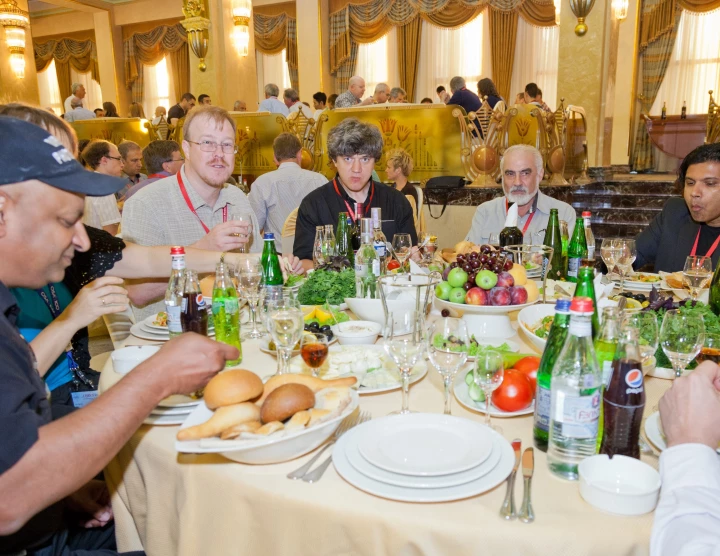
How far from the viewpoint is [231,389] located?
1.13 metres

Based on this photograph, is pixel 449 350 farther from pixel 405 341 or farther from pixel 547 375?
pixel 547 375

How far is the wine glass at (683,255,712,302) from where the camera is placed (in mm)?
2094

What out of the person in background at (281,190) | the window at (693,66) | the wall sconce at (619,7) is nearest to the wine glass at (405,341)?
the person in background at (281,190)

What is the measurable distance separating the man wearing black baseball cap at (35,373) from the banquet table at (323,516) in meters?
0.19

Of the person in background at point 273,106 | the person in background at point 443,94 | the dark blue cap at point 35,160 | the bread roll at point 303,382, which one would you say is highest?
the person in background at point 443,94

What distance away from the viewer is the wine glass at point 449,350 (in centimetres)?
124

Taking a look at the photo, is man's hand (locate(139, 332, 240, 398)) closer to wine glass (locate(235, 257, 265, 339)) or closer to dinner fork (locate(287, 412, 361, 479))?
Result: dinner fork (locate(287, 412, 361, 479))

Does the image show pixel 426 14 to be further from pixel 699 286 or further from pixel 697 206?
pixel 699 286

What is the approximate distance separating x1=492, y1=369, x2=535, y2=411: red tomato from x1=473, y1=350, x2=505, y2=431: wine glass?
7 cm

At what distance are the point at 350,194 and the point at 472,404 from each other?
7.93 ft

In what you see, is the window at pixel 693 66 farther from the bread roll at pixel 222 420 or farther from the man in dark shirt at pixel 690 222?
the bread roll at pixel 222 420

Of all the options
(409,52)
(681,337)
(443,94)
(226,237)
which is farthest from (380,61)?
(681,337)

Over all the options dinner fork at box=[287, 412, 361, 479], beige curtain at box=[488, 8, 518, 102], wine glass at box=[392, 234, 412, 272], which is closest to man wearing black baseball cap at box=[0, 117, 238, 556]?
dinner fork at box=[287, 412, 361, 479]

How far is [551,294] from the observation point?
7.42ft
